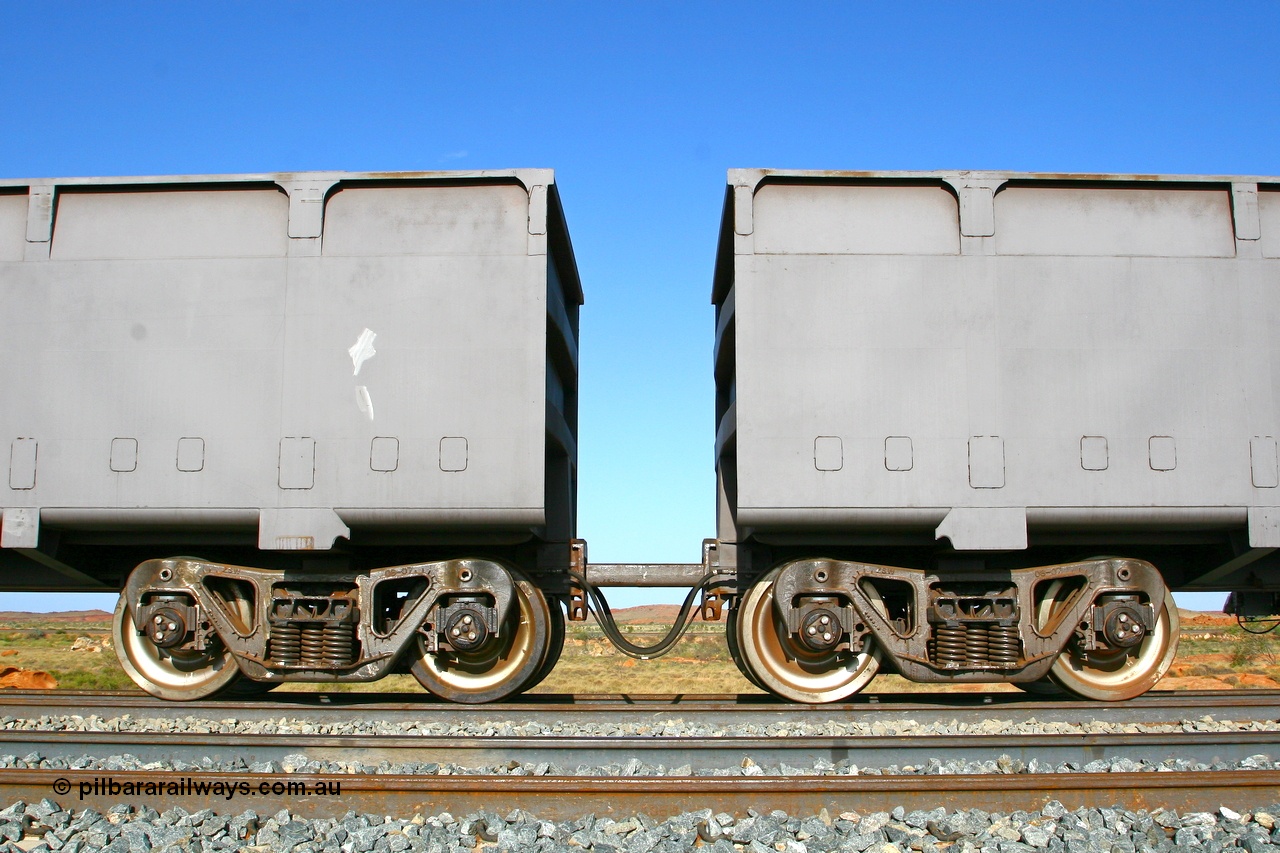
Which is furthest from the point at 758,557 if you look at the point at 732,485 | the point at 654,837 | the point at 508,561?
the point at 654,837

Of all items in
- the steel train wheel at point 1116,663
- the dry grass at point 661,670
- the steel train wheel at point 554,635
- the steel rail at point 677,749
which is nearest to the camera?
the steel rail at point 677,749

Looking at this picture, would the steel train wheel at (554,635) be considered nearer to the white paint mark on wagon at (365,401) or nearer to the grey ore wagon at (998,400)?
the grey ore wagon at (998,400)

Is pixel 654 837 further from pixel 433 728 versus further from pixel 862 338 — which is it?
pixel 862 338

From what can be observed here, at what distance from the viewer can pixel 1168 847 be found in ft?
14.1

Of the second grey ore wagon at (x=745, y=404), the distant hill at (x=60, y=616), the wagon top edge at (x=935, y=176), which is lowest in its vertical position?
the distant hill at (x=60, y=616)

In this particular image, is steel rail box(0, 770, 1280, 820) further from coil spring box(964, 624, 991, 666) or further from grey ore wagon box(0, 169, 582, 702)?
grey ore wagon box(0, 169, 582, 702)

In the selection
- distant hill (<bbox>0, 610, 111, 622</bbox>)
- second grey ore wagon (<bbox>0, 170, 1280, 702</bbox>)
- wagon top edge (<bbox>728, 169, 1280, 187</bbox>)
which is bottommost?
distant hill (<bbox>0, 610, 111, 622</bbox>)

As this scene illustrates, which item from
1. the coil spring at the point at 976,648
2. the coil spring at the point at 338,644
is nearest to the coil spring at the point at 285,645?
the coil spring at the point at 338,644

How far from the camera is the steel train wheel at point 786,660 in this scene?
7.19 m

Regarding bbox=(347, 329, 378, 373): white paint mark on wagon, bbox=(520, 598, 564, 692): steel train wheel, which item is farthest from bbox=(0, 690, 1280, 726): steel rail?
bbox=(347, 329, 378, 373): white paint mark on wagon

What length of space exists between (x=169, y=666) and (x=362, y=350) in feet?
9.54

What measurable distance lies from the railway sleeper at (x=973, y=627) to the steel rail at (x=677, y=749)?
124cm

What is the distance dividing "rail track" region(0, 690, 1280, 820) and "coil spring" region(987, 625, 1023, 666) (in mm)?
332

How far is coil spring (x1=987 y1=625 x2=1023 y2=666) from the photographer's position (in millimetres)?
6875
